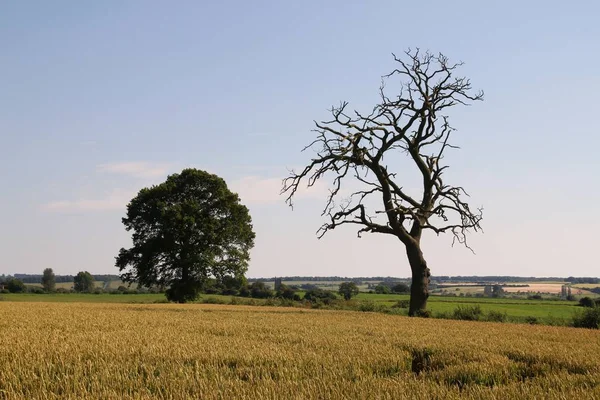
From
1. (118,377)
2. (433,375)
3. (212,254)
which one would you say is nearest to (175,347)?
(118,377)

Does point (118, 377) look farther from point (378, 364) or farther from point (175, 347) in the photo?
point (378, 364)

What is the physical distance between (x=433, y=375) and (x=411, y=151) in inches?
906

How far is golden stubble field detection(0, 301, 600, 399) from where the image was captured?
7664 mm

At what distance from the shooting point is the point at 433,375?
9477mm

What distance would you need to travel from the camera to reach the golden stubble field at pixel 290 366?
7664 millimetres

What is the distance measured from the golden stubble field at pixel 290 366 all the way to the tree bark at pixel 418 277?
48.2ft

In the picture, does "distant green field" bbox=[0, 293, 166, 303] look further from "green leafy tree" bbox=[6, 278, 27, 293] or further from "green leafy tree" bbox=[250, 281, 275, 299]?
"green leafy tree" bbox=[6, 278, 27, 293]

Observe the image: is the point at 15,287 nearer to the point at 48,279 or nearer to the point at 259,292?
the point at 259,292

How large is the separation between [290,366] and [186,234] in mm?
38039

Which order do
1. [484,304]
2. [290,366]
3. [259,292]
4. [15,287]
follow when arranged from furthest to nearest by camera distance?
[15,287], [259,292], [484,304], [290,366]

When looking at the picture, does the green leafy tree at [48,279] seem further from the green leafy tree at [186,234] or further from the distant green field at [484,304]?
the green leafy tree at [186,234]

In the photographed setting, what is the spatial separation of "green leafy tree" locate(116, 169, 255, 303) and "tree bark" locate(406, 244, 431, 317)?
20187 millimetres

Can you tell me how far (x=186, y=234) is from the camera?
46781mm

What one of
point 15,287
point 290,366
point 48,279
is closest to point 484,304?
point 290,366
